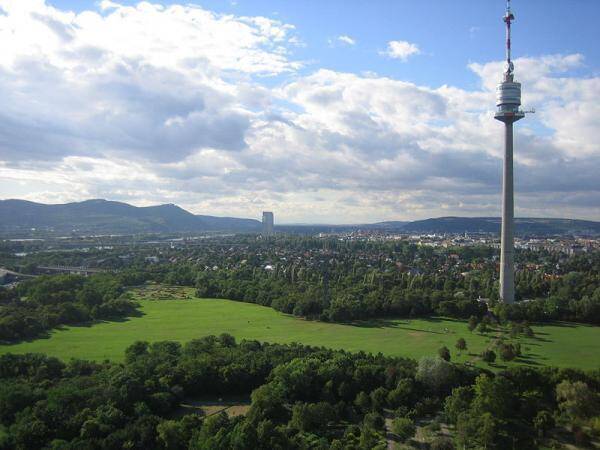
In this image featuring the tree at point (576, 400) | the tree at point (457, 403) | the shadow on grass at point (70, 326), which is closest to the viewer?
the tree at point (457, 403)

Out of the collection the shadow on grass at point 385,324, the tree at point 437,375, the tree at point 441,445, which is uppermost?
the tree at point 437,375

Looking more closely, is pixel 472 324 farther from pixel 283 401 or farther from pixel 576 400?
pixel 283 401

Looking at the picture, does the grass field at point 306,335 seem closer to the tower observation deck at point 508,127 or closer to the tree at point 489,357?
the tree at point 489,357

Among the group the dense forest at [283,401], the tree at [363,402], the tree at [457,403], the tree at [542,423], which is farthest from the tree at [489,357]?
the tree at [363,402]

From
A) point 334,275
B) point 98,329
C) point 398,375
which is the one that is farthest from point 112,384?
point 334,275

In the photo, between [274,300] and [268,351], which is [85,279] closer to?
[274,300]

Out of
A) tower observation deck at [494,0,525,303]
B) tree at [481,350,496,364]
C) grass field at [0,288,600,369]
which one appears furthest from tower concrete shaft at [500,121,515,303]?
tree at [481,350,496,364]

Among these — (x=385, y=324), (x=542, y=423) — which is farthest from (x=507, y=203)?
(x=542, y=423)

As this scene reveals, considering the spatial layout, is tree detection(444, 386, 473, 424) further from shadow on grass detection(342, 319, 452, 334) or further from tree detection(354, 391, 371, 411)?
shadow on grass detection(342, 319, 452, 334)
